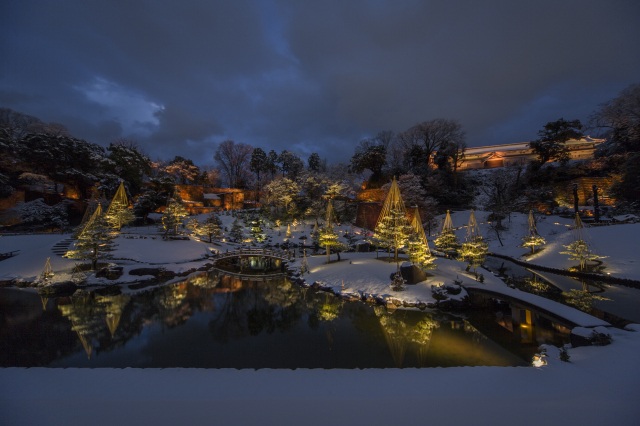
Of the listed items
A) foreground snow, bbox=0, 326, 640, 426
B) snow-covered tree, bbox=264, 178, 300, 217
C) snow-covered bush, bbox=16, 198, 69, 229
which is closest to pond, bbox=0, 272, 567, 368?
foreground snow, bbox=0, 326, 640, 426

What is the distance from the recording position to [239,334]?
33.7ft

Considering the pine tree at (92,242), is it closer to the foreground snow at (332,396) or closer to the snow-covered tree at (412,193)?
the foreground snow at (332,396)

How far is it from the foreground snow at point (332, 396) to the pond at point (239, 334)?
7.63 ft

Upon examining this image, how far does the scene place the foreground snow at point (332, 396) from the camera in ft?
14.4

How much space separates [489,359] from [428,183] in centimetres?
3161

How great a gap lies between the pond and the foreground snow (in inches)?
91.5

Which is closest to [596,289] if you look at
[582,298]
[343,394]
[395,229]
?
[582,298]

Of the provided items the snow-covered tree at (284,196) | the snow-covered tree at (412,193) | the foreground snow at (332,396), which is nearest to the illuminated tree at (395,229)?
the foreground snow at (332,396)

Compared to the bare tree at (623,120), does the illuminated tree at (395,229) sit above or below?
below

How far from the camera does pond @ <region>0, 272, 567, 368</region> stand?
825 centimetres

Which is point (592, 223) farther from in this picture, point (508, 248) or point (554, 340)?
point (554, 340)

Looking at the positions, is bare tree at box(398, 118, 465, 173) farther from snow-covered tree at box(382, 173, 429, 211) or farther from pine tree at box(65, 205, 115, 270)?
pine tree at box(65, 205, 115, 270)

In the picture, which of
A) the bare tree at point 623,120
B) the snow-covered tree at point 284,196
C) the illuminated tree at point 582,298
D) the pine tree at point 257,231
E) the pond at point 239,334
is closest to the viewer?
the pond at point 239,334

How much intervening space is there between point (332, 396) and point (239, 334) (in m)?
6.51
